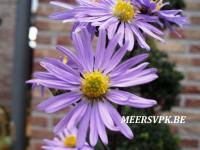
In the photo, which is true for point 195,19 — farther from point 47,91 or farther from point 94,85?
point 94,85

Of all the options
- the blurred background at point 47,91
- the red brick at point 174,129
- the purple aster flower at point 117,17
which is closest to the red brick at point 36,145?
the blurred background at point 47,91

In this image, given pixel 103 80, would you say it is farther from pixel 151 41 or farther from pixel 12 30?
pixel 12 30

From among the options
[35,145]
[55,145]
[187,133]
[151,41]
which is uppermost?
[151,41]

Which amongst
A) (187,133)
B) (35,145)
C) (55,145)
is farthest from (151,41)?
(55,145)

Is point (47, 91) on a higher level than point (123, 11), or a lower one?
lower

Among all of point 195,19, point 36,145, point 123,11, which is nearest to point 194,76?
point 195,19

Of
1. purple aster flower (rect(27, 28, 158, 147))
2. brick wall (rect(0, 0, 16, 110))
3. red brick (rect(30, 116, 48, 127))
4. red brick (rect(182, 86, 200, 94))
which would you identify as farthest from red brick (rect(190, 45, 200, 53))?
purple aster flower (rect(27, 28, 158, 147))
